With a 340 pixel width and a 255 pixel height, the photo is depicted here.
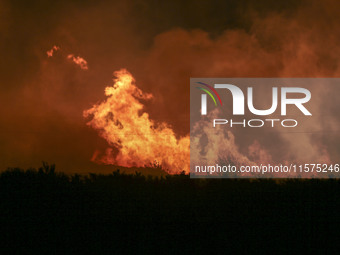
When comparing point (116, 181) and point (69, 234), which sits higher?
point (116, 181)

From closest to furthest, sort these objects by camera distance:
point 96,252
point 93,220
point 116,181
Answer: point 96,252, point 93,220, point 116,181

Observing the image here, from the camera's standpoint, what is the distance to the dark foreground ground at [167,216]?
30.1 feet

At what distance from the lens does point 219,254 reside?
9023 mm

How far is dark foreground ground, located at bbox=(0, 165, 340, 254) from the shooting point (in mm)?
9180

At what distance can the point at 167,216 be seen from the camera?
967 cm

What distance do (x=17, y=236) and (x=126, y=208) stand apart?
2785 mm

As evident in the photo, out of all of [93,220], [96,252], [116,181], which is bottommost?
[96,252]

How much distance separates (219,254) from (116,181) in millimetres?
3618

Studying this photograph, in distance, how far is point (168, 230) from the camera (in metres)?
9.45

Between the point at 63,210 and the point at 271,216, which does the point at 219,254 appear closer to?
the point at 271,216

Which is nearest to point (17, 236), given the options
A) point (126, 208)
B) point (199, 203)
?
point (126, 208)

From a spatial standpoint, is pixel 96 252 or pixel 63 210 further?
pixel 63 210

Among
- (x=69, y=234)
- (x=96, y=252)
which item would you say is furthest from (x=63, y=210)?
(x=96, y=252)

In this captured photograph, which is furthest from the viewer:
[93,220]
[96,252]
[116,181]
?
[116,181]
